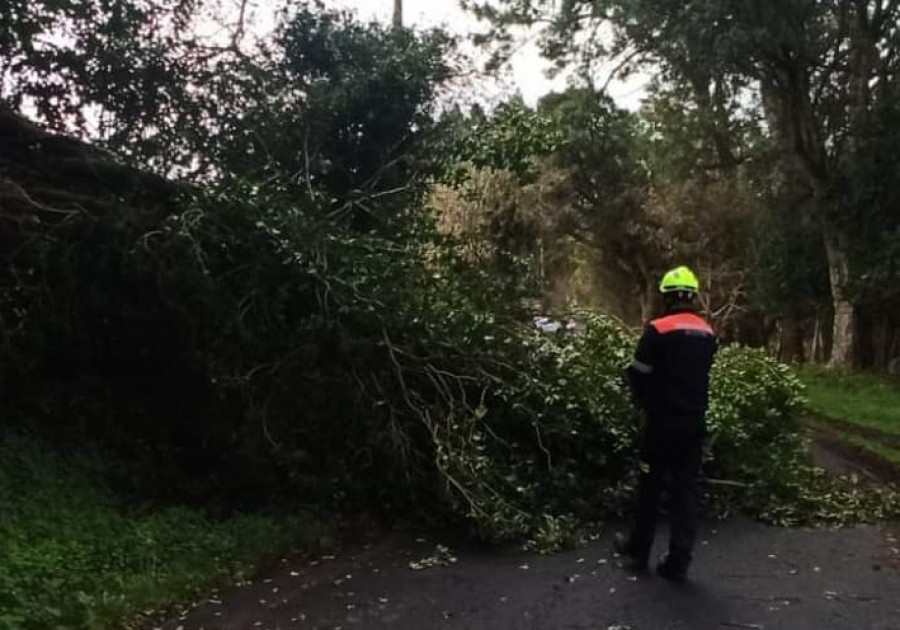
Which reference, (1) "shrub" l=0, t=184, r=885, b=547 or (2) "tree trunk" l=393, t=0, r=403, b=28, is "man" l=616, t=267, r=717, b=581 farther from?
(2) "tree trunk" l=393, t=0, r=403, b=28

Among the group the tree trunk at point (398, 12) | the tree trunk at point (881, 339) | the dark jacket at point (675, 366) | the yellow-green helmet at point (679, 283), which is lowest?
the dark jacket at point (675, 366)

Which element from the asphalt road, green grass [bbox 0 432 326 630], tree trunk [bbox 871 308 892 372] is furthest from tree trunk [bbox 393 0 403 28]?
tree trunk [bbox 871 308 892 372]

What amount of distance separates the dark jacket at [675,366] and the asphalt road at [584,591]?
110 cm

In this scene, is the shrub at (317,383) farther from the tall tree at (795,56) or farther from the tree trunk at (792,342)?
the tree trunk at (792,342)

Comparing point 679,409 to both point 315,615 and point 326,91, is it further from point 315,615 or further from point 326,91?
point 326,91

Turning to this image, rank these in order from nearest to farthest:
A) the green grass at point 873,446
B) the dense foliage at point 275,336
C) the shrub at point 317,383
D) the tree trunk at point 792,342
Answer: the dense foliage at point 275,336, the shrub at point 317,383, the green grass at point 873,446, the tree trunk at point 792,342

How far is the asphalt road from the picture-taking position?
17.7 ft

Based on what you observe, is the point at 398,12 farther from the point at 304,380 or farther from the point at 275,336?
the point at 304,380

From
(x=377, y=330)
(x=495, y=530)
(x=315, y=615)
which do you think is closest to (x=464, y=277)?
(x=377, y=330)

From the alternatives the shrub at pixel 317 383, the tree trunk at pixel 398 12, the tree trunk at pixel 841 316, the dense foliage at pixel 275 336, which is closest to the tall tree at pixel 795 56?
the tree trunk at pixel 841 316

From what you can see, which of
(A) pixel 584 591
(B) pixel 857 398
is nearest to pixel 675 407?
Answer: (A) pixel 584 591

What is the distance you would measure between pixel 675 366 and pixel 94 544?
161 inches

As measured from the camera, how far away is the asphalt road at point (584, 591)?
5410 mm

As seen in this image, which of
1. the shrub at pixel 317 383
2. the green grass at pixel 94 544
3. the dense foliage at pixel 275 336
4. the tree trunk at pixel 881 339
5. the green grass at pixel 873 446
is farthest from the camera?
the tree trunk at pixel 881 339
